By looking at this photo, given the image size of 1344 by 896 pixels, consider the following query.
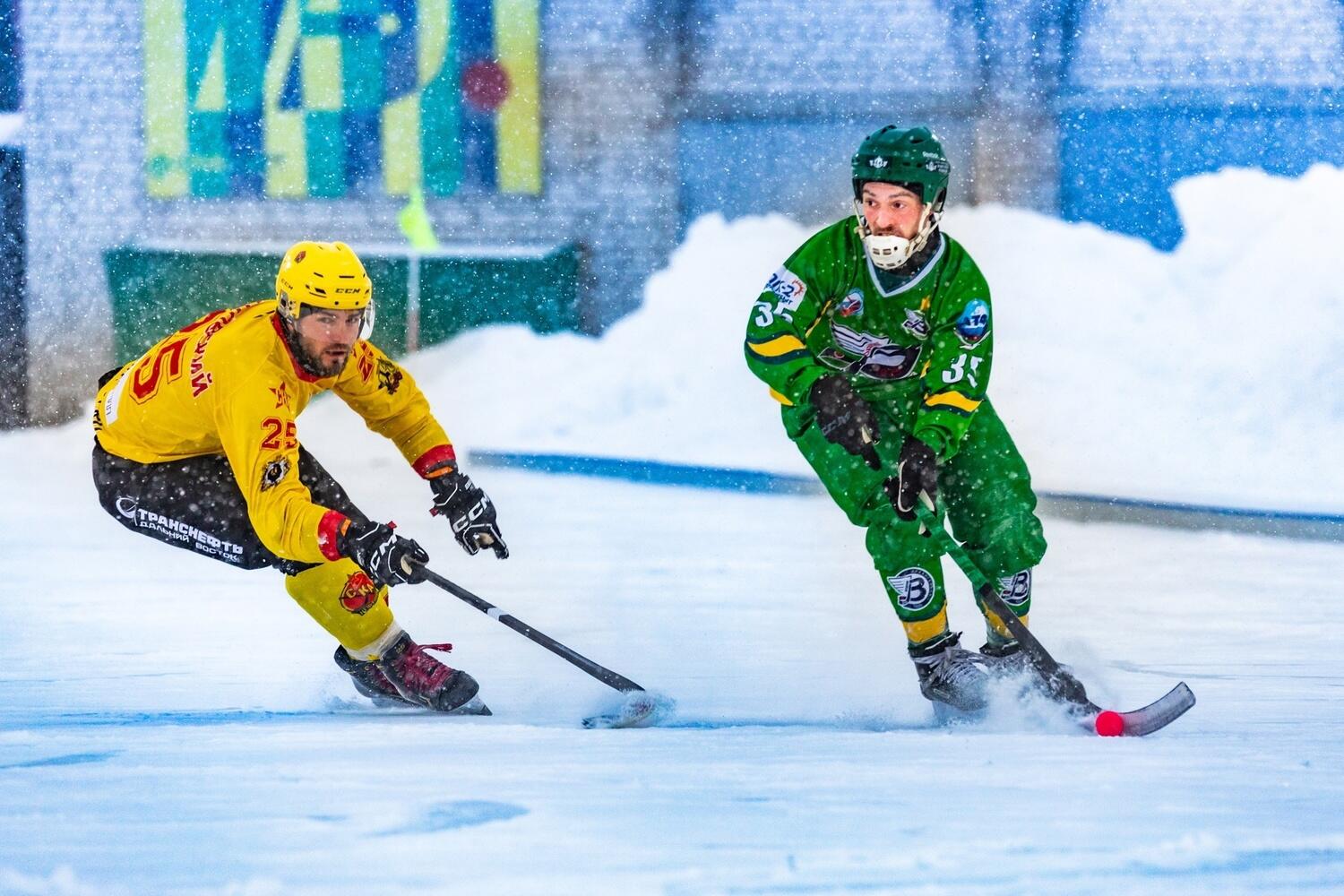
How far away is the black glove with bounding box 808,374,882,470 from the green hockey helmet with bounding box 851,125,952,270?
0.28m

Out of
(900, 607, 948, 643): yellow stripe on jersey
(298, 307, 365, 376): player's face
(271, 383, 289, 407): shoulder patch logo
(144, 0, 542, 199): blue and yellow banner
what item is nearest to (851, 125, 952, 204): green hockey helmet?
(900, 607, 948, 643): yellow stripe on jersey

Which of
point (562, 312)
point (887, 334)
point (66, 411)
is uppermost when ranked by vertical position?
point (887, 334)

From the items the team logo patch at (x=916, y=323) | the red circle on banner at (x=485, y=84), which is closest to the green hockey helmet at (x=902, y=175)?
the team logo patch at (x=916, y=323)

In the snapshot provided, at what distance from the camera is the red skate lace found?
3770mm

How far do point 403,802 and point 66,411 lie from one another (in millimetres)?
7981

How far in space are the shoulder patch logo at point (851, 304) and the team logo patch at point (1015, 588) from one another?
67cm

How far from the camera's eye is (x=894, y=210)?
3.59 m

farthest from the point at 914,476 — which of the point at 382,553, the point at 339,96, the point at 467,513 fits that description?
the point at 339,96

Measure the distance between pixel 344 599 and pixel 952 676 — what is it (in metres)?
1.32

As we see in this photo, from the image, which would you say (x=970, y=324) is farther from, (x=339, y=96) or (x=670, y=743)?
(x=339, y=96)

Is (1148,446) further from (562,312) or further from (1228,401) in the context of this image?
(562,312)

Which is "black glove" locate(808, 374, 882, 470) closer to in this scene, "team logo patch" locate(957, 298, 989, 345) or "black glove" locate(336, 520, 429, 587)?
"team logo patch" locate(957, 298, 989, 345)

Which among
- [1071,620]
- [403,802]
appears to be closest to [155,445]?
[403,802]

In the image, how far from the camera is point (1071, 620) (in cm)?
525
